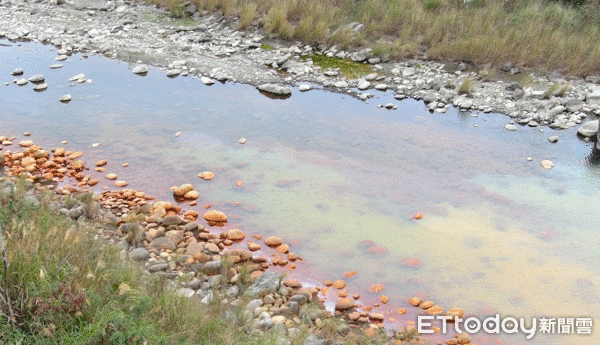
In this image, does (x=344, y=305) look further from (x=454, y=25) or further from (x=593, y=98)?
(x=454, y=25)

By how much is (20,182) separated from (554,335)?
5307mm

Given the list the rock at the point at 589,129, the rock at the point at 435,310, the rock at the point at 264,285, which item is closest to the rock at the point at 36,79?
the rock at the point at 264,285

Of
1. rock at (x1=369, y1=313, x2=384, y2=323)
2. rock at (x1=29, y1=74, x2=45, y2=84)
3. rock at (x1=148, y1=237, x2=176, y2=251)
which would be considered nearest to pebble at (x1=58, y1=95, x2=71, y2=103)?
rock at (x1=29, y1=74, x2=45, y2=84)

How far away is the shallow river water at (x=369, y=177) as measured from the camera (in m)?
4.76

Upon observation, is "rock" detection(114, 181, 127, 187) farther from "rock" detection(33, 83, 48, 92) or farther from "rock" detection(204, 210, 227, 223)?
"rock" detection(33, 83, 48, 92)

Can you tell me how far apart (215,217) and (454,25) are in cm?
808

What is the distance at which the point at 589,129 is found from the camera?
7.80m

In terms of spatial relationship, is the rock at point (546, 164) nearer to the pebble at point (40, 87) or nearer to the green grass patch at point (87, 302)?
the green grass patch at point (87, 302)

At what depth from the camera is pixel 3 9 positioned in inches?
509

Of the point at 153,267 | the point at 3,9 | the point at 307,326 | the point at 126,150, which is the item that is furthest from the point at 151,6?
the point at 307,326

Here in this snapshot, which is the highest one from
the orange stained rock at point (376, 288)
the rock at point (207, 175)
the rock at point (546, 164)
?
the rock at point (546, 164)

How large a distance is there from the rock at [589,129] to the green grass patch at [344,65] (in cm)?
404

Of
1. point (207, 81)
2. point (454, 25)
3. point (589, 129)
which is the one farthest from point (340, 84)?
point (589, 129)

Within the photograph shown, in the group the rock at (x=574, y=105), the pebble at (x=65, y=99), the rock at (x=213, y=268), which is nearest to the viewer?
the rock at (x=213, y=268)
